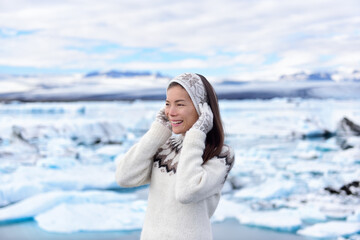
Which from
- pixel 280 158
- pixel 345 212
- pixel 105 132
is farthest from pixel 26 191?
pixel 105 132

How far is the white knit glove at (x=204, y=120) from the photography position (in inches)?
46.1

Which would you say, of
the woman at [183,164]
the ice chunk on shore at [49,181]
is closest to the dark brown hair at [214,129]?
the woman at [183,164]

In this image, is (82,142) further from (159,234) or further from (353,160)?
(159,234)

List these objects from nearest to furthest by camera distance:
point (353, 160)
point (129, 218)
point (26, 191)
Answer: point (129, 218) → point (26, 191) → point (353, 160)

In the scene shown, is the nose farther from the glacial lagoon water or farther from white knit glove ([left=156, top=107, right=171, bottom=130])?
the glacial lagoon water

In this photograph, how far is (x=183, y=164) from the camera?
115 centimetres

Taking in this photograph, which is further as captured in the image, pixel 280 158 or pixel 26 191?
pixel 280 158

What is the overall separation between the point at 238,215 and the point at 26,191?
219 cm

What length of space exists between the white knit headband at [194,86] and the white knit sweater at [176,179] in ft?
0.32

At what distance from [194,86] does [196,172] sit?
25 centimetres

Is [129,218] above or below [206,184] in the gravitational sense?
below

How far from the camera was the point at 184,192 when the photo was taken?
1115mm

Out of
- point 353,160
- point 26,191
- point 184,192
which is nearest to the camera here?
point 184,192

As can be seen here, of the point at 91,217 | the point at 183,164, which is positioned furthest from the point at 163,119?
the point at 91,217
